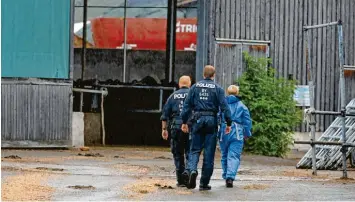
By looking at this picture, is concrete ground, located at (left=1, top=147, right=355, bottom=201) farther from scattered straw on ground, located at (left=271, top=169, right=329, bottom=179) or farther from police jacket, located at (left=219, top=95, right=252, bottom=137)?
police jacket, located at (left=219, top=95, right=252, bottom=137)

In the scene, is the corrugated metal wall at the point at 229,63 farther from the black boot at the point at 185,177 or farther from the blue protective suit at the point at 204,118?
the blue protective suit at the point at 204,118

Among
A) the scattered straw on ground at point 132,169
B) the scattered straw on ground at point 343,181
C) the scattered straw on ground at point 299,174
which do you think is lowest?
the scattered straw on ground at point 299,174

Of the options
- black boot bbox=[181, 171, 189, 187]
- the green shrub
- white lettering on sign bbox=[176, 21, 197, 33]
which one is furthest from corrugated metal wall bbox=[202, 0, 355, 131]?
black boot bbox=[181, 171, 189, 187]

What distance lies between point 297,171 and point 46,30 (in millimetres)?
8601

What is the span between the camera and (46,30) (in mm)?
27750

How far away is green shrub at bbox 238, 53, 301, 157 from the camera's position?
28.2 meters

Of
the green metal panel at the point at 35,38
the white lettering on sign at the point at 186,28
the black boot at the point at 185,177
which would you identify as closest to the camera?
the black boot at the point at 185,177

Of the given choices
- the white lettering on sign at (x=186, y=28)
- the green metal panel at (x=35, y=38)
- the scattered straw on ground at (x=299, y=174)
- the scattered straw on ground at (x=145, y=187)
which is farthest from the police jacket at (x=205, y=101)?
the white lettering on sign at (x=186, y=28)

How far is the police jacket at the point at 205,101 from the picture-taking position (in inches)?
660

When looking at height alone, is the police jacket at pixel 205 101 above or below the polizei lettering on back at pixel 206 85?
below

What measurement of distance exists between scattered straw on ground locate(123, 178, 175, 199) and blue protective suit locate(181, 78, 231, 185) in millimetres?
660

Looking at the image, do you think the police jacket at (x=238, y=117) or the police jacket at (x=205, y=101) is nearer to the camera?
the police jacket at (x=205, y=101)

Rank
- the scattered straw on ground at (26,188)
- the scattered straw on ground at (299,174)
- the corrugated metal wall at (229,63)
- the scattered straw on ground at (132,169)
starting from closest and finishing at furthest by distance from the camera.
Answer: the scattered straw on ground at (26,188) → the scattered straw on ground at (132,169) → the scattered straw on ground at (299,174) → the corrugated metal wall at (229,63)

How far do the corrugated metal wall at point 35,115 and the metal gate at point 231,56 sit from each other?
439cm
